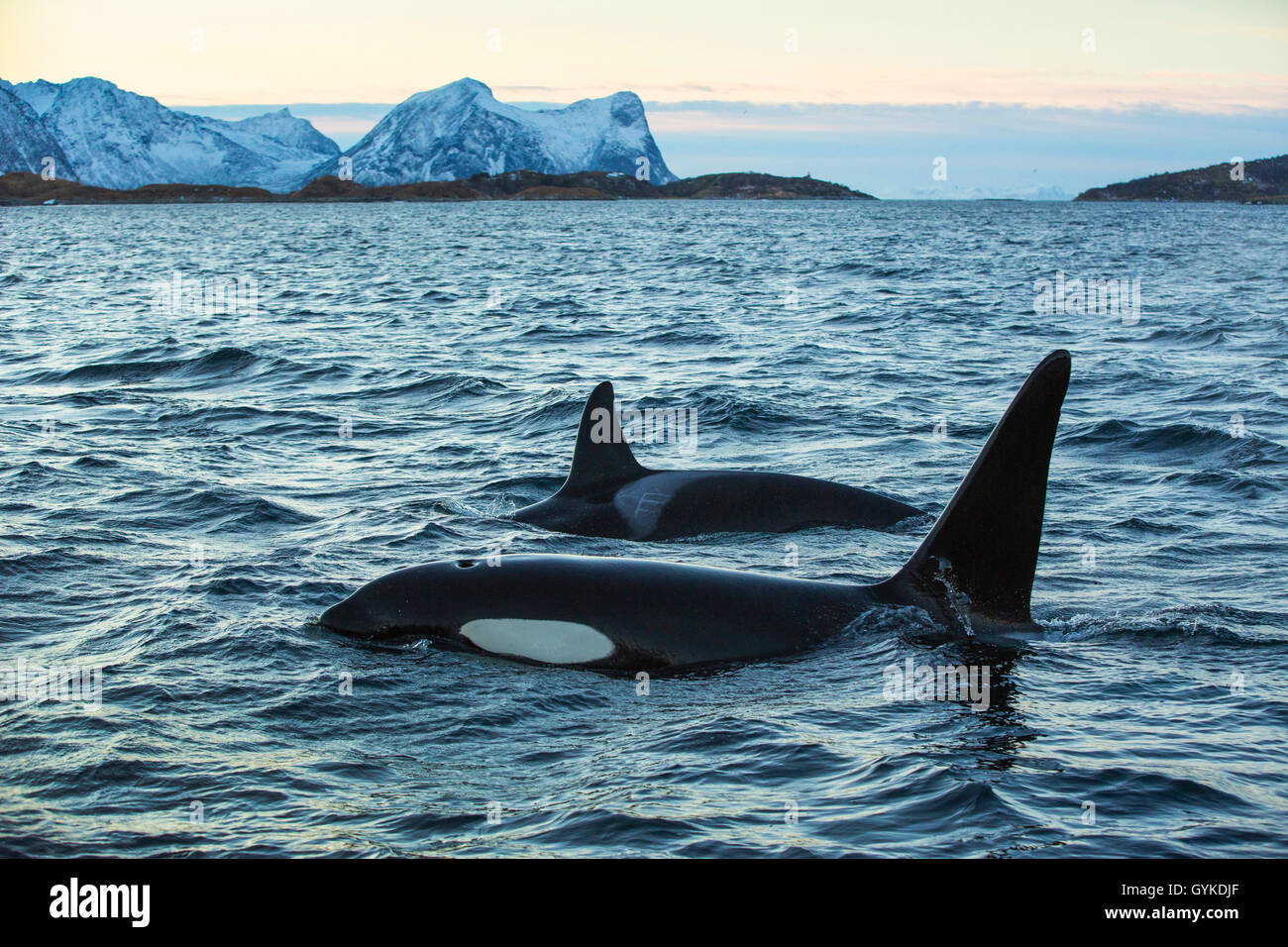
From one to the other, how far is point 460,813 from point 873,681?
113 inches

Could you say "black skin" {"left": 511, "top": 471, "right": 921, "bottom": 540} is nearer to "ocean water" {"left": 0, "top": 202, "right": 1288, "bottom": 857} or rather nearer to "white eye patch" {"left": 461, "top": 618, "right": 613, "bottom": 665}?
"ocean water" {"left": 0, "top": 202, "right": 1288, "bottom": 857}

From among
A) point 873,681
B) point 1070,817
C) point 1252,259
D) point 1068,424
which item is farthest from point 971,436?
point 1252,259

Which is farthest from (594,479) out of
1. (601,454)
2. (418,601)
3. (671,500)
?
(418,601)

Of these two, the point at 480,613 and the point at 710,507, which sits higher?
the point at 710,507

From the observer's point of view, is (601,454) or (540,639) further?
(601,454)

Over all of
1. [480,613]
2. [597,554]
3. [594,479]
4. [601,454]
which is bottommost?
[597,554]

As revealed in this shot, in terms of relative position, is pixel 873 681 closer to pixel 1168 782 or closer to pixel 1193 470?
pixel 1168 782

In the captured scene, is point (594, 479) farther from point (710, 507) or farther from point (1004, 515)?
point (1004, 515)

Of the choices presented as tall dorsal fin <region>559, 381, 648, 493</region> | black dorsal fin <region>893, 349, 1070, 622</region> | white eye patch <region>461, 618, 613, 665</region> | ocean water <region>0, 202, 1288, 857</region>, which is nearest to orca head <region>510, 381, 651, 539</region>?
tall dorsal fin <region>559, 381, 648, 493</region>

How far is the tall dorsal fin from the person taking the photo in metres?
11.9

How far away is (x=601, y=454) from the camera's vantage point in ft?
40.1

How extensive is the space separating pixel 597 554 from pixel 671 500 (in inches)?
43.1

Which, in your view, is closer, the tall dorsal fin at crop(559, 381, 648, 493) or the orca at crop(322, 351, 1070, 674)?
the orca at crop(322, 351, 1070, 674)

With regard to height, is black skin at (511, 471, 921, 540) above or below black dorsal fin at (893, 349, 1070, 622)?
below
